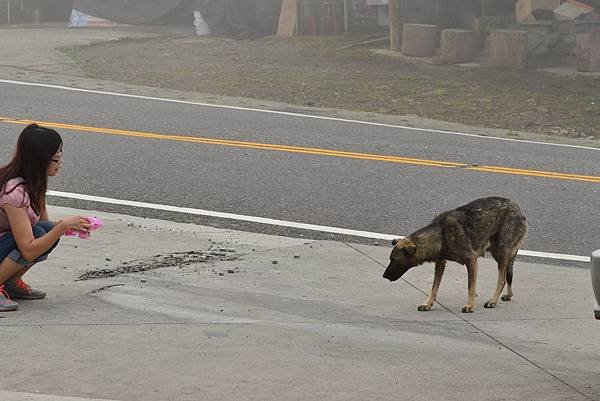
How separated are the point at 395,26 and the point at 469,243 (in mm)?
14615

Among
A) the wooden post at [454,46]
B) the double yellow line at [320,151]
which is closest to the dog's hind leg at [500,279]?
the double yellow line at [320,151]

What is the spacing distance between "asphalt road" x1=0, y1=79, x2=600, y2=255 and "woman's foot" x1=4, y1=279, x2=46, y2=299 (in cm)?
314

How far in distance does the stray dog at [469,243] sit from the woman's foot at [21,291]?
2.38 metres

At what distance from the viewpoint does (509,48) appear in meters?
21.0

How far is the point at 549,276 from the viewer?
9.38 metres

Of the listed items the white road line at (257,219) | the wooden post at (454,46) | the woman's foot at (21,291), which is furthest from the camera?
the wooden post at (454,46)

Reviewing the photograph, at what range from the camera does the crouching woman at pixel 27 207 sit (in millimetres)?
7352

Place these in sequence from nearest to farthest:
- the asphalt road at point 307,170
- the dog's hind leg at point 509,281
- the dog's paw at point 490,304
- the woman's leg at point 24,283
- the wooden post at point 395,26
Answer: the woman's leg at point 24,283
the dog's paw at point 490,304
the dog's hind leg at point 509,281
the asphalt road at point 307,170
the wooden post at point 395,26

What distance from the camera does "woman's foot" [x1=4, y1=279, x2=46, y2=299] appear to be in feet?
25.0

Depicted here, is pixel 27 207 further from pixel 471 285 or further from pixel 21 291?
pixel 471 285

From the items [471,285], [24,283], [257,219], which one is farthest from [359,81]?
[24,283]

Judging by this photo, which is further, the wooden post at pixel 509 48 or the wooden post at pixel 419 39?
the wooden post at pixel 419 39

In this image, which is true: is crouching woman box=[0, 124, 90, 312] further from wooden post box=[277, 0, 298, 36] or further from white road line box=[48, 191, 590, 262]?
wooden post box=[277, 0, 298, 36]

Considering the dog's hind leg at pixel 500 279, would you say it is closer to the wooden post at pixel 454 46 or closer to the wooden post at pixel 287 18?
the wooden post at pixel 454 46
